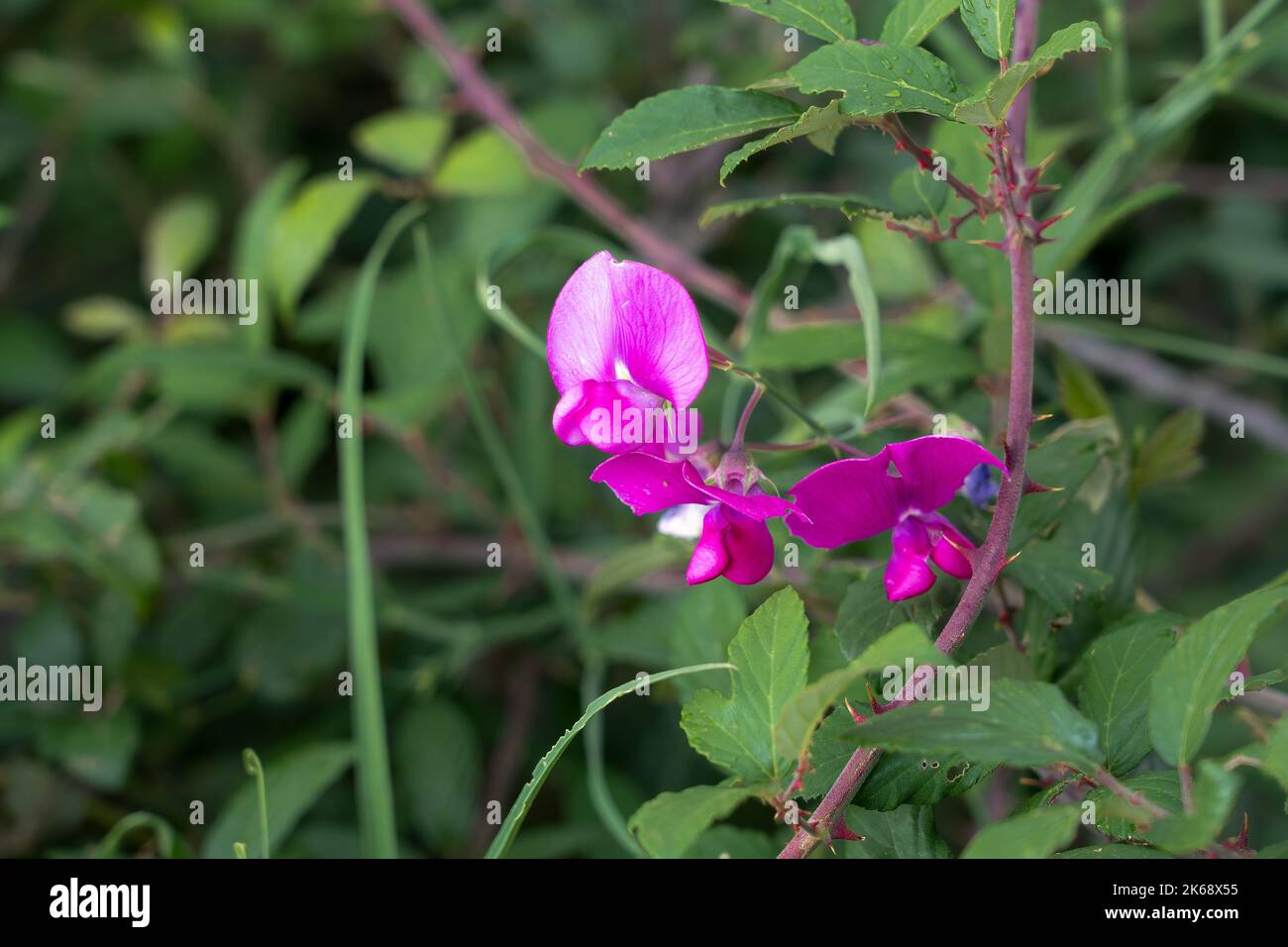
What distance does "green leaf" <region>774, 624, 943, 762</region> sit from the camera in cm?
43

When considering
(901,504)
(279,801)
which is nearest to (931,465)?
(901,504)

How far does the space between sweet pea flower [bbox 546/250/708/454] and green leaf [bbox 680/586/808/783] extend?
0.31ft

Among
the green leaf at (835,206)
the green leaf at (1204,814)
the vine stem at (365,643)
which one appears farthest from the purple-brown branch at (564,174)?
the green leaf at (1204,814)

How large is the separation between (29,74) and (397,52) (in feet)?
1.47

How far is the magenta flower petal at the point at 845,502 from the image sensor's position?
0.55 m

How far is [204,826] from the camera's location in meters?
1.21

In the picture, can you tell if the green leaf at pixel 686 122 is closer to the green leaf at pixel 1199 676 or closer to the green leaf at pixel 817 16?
the green leaf at pixel 817 16

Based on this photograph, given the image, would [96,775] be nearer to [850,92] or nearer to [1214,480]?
[850,92]

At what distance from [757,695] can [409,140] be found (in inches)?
35.7

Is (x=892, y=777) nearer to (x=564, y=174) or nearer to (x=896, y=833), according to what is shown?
(x=896, y=833)

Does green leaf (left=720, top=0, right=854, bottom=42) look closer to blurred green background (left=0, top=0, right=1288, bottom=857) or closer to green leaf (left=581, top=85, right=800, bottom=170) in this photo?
green leaf (left=581, top=85, right=800, bottom=170)

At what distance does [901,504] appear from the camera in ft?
1.90

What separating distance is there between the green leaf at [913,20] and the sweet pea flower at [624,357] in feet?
0.52

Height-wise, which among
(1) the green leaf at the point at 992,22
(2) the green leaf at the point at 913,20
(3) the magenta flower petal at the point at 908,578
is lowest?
(3) the magenta flower petal at the point at 908,578
